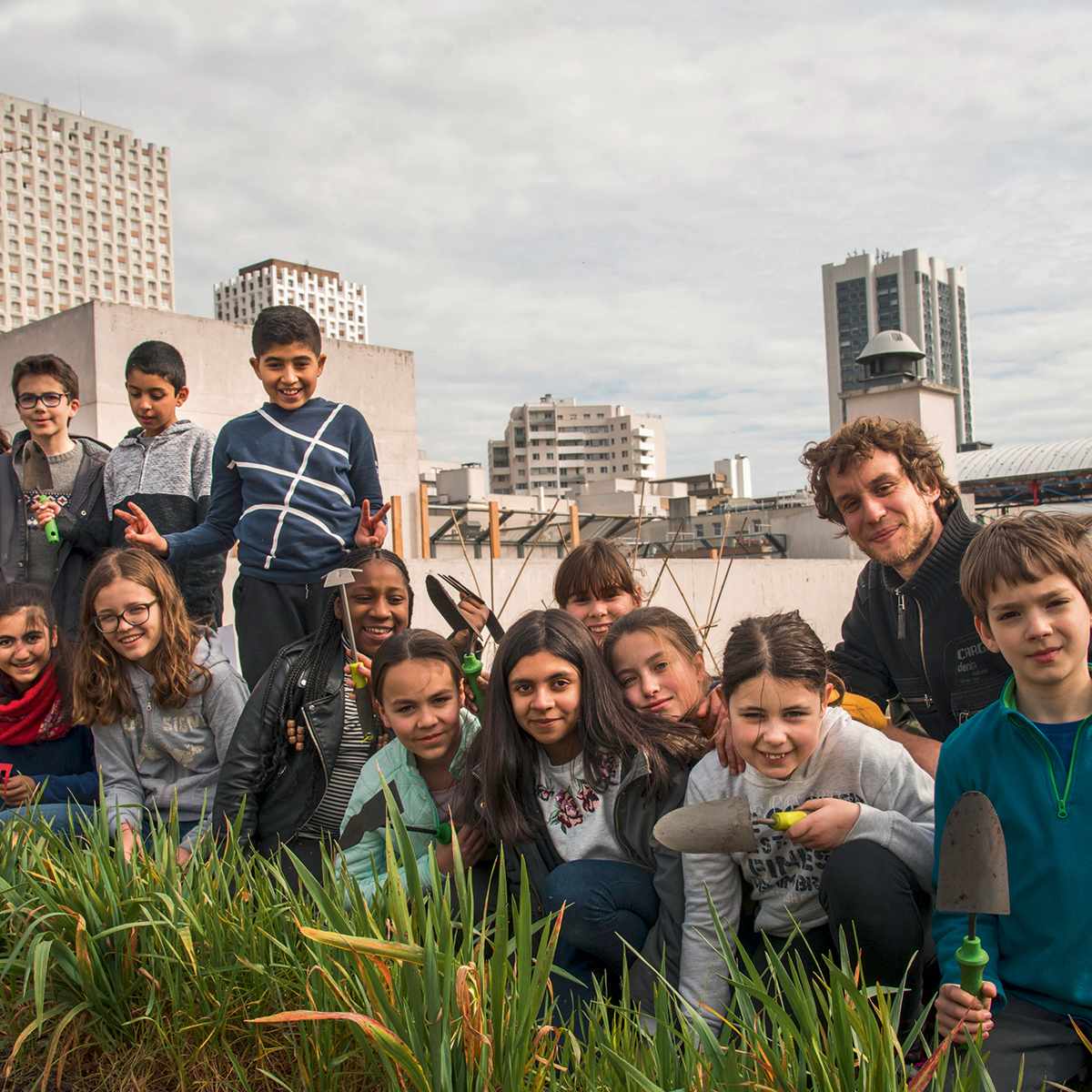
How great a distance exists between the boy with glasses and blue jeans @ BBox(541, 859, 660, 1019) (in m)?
2.25

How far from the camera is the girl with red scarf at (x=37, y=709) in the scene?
10.6 feet

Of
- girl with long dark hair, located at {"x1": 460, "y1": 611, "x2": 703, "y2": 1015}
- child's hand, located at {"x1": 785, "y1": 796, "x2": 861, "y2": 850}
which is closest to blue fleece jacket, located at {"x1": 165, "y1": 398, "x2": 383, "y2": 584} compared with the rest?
girl with long dark hair, located at {"x1": 460, "y1": 611, "x2": 703, "y2": 1015}

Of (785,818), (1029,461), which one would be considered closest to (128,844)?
(785,818)

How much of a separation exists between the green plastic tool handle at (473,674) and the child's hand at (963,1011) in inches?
52.6

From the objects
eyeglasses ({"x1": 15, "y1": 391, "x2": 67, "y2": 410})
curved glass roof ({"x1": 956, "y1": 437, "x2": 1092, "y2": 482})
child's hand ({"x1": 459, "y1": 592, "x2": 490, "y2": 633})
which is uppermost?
curved glass roof ({"x1": 956, "y1": 437, "x2": 1092, "y2": 482})

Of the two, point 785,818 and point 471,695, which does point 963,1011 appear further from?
point 471,695

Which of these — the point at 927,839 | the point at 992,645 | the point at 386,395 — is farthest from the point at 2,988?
the point at 386,395

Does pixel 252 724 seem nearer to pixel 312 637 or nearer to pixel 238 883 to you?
pixel 312 637

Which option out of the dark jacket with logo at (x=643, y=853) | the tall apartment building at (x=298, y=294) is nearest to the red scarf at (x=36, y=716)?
the dark jacket with logo at (x=643, y=853)

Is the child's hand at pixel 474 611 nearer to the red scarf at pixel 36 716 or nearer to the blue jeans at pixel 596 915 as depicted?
the blue jeans at pixel 596 915

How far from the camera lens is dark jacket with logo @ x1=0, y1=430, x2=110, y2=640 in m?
3.81

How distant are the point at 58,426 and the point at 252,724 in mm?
1515

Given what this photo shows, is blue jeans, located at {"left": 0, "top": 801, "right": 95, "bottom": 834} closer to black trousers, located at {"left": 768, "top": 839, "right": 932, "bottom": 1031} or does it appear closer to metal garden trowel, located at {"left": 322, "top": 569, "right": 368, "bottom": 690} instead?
metal garden trowel, located at {"left": 322, "top": 569, "right": 368, "bottom": 690}

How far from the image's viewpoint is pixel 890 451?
2633 millimetres
